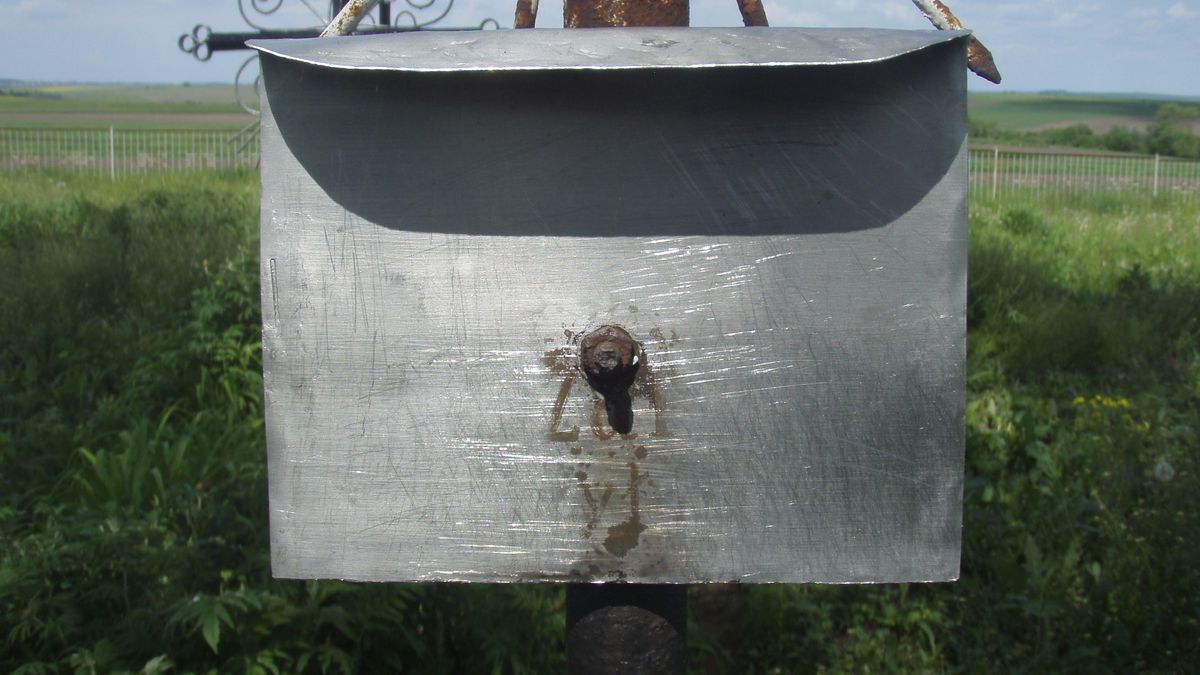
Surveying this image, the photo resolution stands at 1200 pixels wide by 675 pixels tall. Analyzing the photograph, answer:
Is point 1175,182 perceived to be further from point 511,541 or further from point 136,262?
point 511,541

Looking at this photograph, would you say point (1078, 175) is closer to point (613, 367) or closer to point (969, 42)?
point (969, 42)

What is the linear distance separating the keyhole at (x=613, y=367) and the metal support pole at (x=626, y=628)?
370mm

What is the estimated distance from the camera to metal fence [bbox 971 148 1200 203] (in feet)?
40.5

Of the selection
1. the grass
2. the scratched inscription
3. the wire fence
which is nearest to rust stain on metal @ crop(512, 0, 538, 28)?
the scratched inscription

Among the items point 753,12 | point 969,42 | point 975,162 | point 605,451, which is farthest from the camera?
point 975,162

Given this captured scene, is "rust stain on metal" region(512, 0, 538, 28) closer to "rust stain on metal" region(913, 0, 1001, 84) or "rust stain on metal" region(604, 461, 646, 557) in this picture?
"rust stain on metal" region(913, 0, 1001, 84)

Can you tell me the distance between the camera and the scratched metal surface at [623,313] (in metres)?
1.42

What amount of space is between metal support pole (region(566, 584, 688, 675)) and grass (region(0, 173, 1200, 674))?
1054mm

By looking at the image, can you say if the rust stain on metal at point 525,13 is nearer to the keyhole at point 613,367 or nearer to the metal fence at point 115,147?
the keyhole at point 613,367

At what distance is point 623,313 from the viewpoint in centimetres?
143

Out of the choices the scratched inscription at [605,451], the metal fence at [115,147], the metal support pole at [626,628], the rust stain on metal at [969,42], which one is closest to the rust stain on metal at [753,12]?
the rust stain on metal at [969,42]

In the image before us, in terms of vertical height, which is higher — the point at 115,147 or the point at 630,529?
the point at 115,147

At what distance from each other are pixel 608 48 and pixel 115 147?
62.9 ft

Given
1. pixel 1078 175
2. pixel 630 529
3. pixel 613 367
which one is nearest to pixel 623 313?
pixel 613 367
